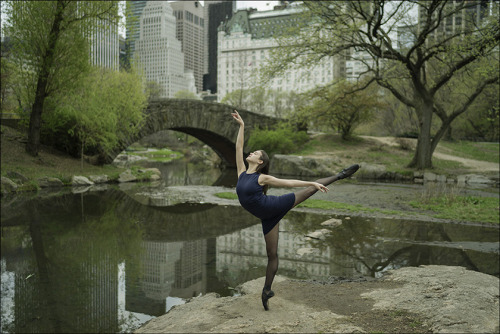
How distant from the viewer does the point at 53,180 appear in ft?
64.9

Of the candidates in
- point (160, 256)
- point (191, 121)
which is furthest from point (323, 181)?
point (191, 121)

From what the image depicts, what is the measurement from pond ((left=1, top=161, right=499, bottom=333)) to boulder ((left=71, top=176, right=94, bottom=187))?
700cm

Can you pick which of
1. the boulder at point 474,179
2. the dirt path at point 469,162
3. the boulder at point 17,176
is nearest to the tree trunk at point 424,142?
the boulder at point 474,179

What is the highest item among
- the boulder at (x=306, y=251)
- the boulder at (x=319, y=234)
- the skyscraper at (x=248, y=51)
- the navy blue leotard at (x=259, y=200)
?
the skyscraper at (x=248, y=51)

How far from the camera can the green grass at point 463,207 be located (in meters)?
11.8

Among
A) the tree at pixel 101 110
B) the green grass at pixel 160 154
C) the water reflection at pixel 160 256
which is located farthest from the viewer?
the green grass at pixel 160 154

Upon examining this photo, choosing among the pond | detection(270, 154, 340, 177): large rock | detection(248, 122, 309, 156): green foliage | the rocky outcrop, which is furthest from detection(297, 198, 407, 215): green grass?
detection(248, 122, 309, 156): green foliage

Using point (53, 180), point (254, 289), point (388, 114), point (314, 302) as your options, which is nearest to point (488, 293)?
point (314, 302)

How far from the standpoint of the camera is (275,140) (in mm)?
30344

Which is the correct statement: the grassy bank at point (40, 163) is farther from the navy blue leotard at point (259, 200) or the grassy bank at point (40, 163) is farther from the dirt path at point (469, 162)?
the dirt path at point (469, 162)

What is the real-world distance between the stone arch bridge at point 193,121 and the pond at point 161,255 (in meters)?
13.9

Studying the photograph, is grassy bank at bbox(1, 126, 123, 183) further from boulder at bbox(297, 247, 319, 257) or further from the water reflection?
boulder at bbox(297, 247, 319, 257)

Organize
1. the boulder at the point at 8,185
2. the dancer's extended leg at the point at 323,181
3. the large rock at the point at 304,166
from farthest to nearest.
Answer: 1. the large rock at the point at 304,166
2. the boulder at the point at 8,185
3. the dancer's extended leg at the point at 323,181

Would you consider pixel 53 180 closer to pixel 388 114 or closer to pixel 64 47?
pixel 64 47
